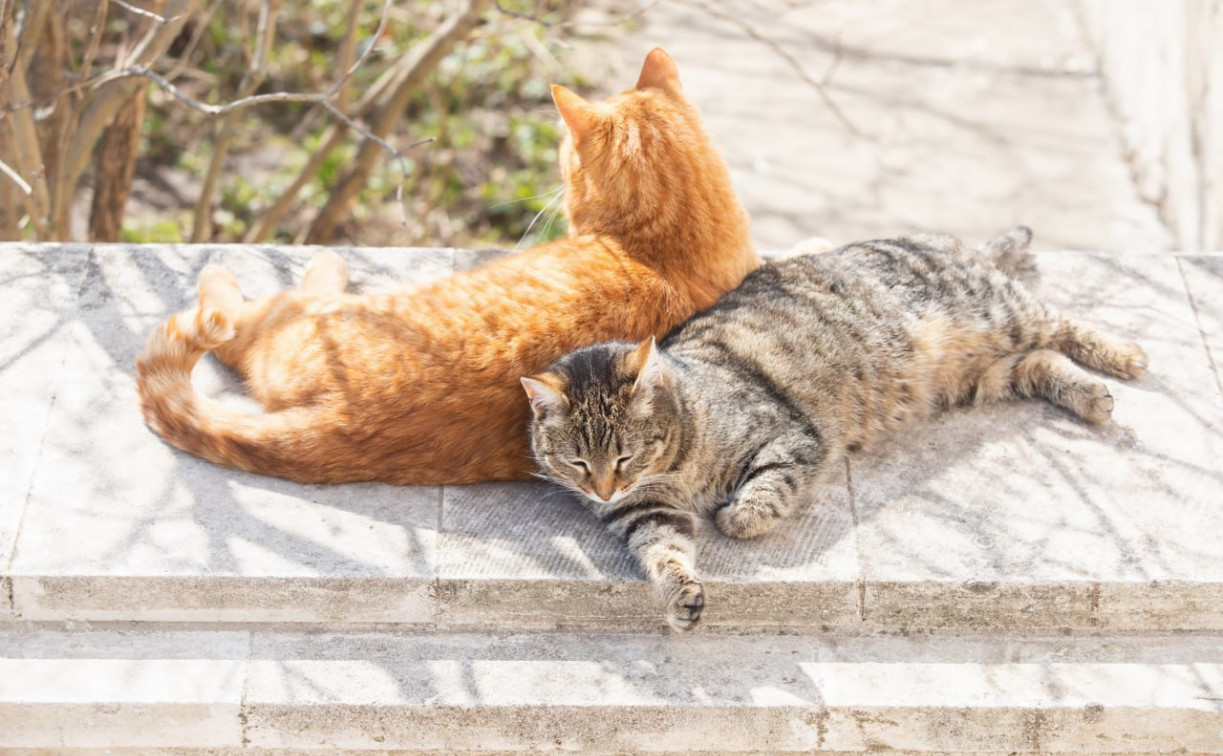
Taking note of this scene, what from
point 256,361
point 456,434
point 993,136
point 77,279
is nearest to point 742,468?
point 456,434

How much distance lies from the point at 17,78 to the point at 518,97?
3.49 m

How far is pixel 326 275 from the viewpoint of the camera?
13.3 feet

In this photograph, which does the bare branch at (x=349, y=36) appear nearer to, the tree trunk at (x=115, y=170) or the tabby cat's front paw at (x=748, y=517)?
the tree trunk at (x=115, y=170)

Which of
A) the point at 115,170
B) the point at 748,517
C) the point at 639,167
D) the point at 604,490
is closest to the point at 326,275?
the point at 639,167

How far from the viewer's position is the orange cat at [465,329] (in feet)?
11.0

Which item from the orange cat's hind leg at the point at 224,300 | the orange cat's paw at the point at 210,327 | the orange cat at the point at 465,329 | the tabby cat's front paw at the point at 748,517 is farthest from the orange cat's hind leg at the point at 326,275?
the tabby cat's front paw at the point at 748,517

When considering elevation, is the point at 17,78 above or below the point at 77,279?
above

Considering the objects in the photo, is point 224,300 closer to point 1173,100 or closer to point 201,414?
point 201,414

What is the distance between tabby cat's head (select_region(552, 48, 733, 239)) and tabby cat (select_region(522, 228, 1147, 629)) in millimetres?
310

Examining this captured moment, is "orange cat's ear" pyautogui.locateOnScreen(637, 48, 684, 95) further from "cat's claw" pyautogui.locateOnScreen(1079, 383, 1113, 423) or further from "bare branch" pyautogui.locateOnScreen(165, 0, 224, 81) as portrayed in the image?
"bare branch" pyautogui.locateOnScreen(165, 0, 224, 81)

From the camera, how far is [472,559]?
3330 mm

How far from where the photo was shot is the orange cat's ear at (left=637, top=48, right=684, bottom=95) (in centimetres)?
407

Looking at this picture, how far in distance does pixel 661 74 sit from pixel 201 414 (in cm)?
176

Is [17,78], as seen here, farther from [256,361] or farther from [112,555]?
[112,555]
